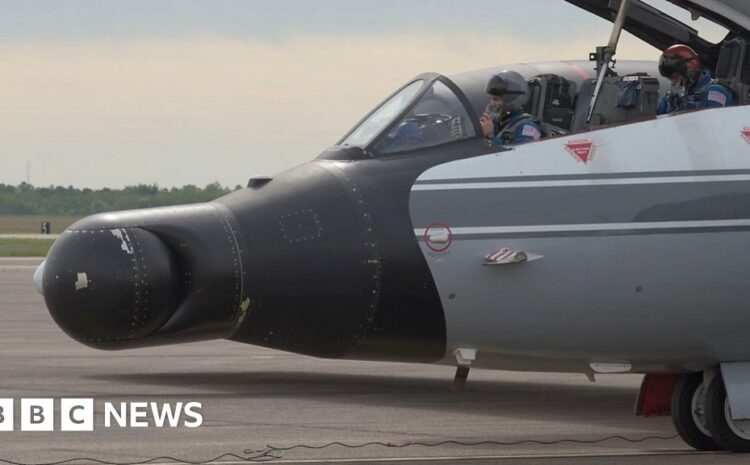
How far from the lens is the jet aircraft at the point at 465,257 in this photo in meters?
12.1

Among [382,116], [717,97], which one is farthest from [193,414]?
[717,97]

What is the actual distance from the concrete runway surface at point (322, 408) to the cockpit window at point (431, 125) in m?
2.42

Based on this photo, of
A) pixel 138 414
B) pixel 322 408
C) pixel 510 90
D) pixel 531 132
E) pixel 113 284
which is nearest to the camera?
pixel 113 284

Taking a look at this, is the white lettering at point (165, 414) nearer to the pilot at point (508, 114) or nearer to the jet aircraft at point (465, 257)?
the jet aircraft at point (465, 257)

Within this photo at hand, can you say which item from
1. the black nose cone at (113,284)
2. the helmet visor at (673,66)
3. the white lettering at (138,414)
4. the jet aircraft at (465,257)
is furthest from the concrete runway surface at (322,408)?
the helmet visor at (673,66)

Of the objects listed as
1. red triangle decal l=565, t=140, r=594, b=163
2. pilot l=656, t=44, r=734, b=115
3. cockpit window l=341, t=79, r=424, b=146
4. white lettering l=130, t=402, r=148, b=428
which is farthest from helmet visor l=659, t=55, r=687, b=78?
white lettering l=130, t=402, r=148, b=428

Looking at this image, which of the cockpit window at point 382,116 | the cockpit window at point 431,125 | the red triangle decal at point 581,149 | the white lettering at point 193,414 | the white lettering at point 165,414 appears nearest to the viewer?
the red triangle decal at point 581,149

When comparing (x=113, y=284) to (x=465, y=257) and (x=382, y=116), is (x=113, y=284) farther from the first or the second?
(x=382, y=116)

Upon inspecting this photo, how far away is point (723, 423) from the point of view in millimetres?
13125

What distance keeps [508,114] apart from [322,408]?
4387 millimetres

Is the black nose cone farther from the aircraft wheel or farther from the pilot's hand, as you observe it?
the aircraft wheel

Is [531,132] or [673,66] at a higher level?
[673,66]

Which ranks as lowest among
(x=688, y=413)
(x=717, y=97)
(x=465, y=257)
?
(x=688, y=413)

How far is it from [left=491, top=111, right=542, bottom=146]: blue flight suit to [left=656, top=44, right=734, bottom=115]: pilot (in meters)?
1.15
